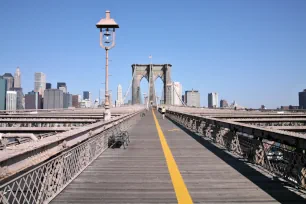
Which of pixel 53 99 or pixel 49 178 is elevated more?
pixel 53 99

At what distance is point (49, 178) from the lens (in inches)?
194

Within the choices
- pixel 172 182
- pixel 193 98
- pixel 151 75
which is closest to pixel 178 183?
pixel 172 182

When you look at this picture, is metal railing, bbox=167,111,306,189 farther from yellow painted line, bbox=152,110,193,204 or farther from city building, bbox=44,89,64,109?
city building, bbox=44,89,64,109

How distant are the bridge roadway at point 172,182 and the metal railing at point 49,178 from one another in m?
0.16

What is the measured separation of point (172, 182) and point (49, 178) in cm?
246

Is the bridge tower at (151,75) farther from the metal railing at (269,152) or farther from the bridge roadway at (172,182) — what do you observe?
the bridge roadway at (172,182)

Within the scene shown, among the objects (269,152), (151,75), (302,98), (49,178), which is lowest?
(49,178)

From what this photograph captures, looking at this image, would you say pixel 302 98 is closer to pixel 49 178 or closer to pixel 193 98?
pixel 193 98

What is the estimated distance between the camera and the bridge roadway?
5.04 meters

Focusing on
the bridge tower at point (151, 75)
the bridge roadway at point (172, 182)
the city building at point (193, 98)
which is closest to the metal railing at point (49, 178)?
the bridge roadway at point (172, 182)

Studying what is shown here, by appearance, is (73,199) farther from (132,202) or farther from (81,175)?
(81,175)

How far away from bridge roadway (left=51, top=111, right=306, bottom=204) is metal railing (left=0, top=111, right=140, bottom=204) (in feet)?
0.53

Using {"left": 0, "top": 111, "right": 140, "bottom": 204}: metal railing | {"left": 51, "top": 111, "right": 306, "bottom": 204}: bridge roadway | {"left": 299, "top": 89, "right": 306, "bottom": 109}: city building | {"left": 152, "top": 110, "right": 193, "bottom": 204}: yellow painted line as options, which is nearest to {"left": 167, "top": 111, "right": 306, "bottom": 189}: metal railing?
{"left": 51, "top": 111, "right": 306, "bottom": 204}: bridge roadway

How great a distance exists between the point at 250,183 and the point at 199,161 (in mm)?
2469
